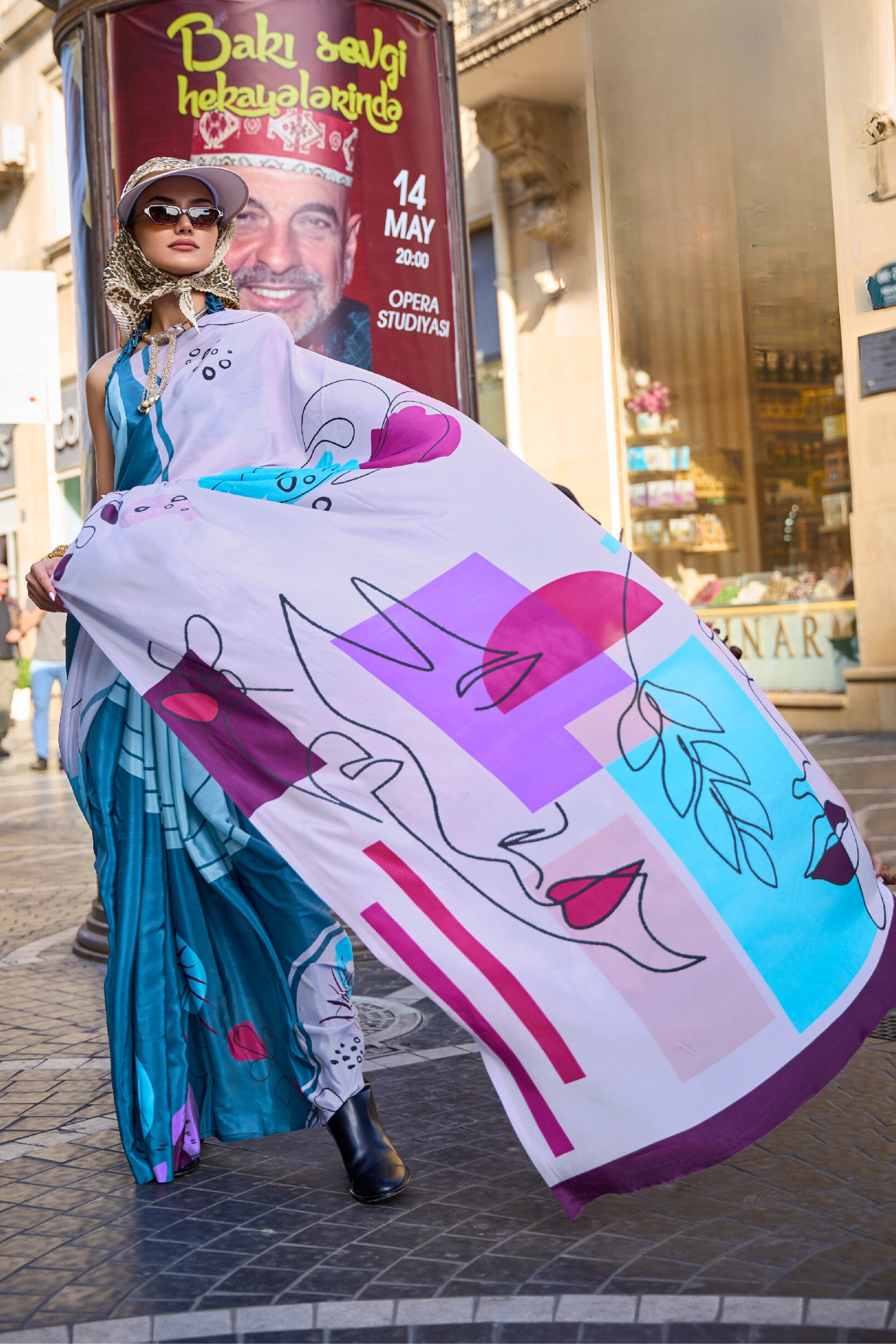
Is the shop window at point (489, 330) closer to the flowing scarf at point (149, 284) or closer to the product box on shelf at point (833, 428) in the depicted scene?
the product box on shelf at point (833, 428)

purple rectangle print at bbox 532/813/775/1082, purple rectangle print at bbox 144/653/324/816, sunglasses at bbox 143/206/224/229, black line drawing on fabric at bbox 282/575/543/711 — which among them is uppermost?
sunglasses at bbox 143/206/224/229

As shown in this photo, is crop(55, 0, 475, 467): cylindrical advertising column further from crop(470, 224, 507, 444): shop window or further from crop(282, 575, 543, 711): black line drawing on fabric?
crop(470, 224, 507, 444): shop window

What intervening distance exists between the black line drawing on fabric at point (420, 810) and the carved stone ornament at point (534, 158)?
11711 mm

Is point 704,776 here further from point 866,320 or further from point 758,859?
point 866,320

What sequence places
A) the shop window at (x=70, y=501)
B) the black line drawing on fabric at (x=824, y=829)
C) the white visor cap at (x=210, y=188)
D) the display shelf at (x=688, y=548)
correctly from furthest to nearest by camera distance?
1. the shop window at (x=70, y=501)
2. the display shelf at (x=688, y=548)
3. the white visor cap at (x=210, y=188)
4. the black line drawing on fabric at (x=824, y=829)

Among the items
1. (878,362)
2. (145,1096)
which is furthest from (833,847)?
(878,362)

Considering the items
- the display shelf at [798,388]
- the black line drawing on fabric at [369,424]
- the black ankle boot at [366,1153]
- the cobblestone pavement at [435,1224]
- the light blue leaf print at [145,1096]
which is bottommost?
the cobblestone pavement at [435,1224]

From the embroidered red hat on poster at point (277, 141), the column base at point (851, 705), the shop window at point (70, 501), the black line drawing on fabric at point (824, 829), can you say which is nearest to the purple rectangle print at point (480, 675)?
the black line drawing on fabric at point (824, 829)

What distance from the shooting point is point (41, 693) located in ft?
44.0

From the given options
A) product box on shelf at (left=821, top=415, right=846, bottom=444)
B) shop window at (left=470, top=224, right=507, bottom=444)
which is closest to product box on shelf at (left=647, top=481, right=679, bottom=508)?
product box on shelf at (left=821, top=415, right=846, bottom=444)

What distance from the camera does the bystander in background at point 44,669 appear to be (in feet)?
43.3

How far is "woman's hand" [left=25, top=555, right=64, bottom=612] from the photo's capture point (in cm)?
303

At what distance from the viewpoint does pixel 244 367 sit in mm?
3117

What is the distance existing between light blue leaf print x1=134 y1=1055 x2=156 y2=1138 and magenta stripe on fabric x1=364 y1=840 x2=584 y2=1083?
84 cm
